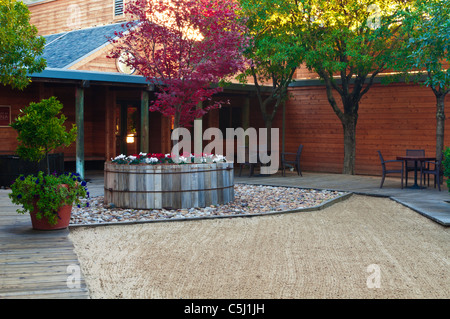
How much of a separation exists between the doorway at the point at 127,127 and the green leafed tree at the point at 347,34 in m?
6.32

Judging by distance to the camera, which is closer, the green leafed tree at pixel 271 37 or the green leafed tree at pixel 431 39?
the green leafed tree at pixel 431 39

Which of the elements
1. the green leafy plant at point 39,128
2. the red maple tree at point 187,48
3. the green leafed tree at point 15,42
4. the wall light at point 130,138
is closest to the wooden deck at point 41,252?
the green leafy plant at point 39,128

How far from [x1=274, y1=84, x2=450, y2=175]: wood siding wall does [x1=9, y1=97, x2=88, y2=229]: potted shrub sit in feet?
36.6

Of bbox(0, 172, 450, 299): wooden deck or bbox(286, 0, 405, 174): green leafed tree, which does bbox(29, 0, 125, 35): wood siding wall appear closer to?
bbox(286, 0, 405, 174): green leafed tree

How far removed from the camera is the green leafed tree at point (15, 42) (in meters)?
7.52

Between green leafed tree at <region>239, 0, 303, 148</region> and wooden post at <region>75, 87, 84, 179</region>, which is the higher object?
green leafed tree at <region>239, 0, 303, 148</region>

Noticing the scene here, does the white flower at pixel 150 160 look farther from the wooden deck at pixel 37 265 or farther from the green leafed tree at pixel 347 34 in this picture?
the green leafed tree at pixel 347 34

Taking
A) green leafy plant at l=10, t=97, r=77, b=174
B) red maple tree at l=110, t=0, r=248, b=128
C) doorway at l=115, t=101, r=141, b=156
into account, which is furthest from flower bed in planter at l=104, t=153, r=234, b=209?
doorway at l=115, t=101, r=141, b=156

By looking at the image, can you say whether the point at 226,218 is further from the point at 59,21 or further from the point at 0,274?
the point at 59,21

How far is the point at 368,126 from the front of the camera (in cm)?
1673

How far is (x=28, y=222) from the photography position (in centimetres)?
752

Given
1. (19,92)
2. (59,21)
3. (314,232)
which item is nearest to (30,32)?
(314,232)

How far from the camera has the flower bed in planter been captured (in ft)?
29.9

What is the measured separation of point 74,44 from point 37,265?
12450mm
